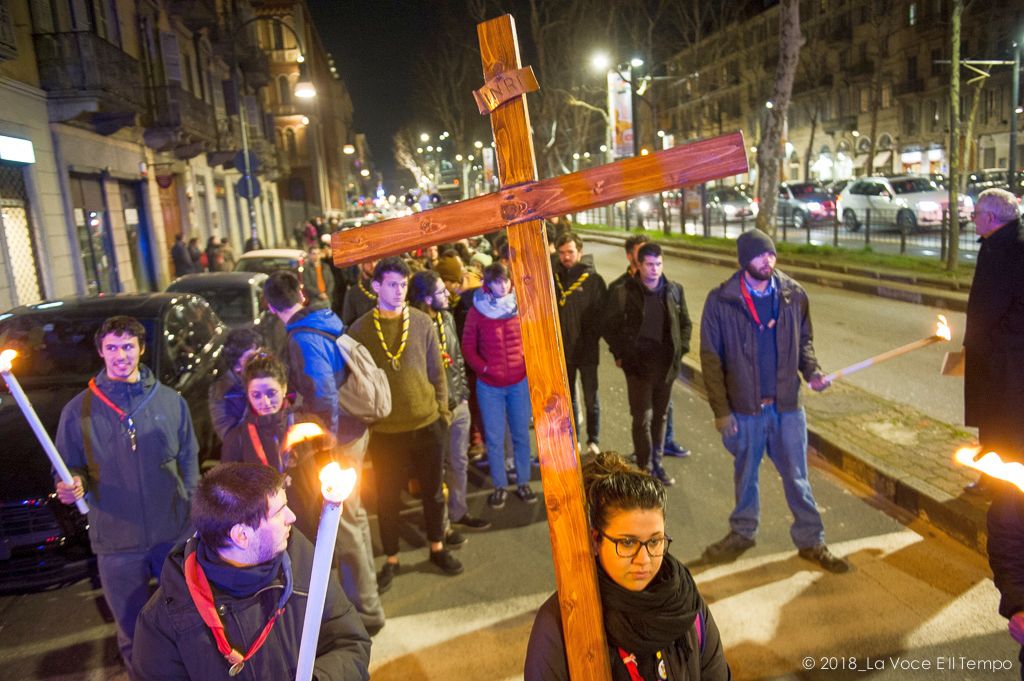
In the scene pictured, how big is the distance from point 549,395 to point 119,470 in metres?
2.51

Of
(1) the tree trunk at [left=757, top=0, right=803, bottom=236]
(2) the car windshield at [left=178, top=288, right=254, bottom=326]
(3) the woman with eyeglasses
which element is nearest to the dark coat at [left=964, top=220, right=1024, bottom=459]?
(3) the woman with eyeglasses

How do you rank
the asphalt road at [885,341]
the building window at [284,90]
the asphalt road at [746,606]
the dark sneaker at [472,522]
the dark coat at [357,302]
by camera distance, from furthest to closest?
the building window at [284,90]
the asphalt road at [885,341]
the dark coat at [357,302]
the dark sneaker at [472,522]
the asphalt road at [746,606]

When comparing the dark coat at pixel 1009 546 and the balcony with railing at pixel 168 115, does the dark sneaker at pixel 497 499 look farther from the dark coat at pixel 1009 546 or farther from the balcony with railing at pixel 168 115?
the balcony with railing at pixel 168 115

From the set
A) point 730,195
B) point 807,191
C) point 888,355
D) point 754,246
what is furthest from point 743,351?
point 730,195

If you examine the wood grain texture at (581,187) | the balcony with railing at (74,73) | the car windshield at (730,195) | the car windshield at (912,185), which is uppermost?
the balcony with railing at (74,73)

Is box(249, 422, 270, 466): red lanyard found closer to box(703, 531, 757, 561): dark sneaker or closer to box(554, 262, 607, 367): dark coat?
box(703, 531, 757, 561): dark sneaker

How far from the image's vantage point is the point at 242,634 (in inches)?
88.7

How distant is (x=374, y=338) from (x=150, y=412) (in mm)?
1440

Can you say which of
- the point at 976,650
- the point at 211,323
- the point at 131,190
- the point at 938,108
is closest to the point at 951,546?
the point at 976,650

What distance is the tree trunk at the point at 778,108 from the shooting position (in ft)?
57.2

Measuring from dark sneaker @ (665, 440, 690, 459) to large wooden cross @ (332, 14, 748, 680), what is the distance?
16.0ft

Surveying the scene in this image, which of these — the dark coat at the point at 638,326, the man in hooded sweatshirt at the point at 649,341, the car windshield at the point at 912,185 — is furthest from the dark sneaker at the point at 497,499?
the car windshield at the point at 912,185

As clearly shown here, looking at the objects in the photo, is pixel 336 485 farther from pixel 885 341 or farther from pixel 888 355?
pixel 885 341

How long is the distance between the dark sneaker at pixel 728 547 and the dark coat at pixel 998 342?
153 cm
